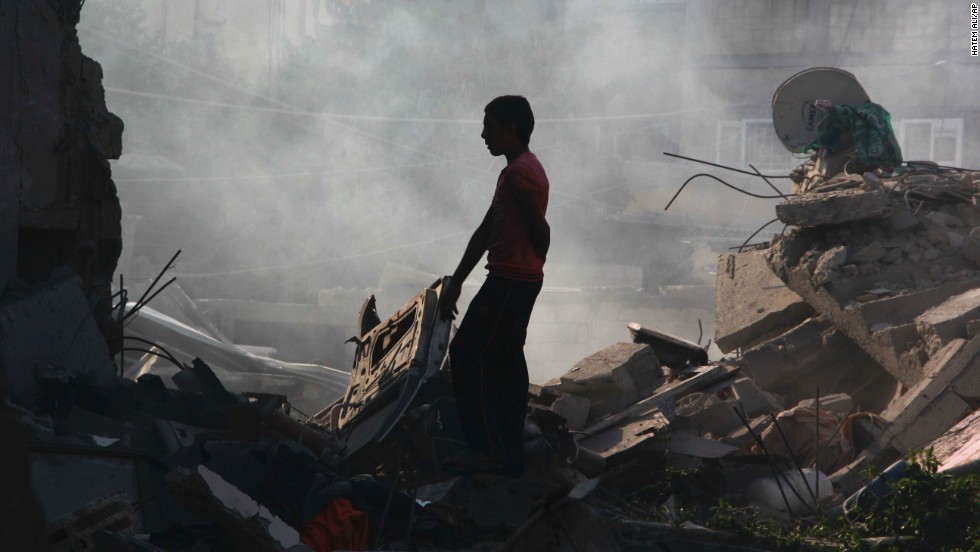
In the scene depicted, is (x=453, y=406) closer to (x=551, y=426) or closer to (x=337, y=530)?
(x=551, y=426)

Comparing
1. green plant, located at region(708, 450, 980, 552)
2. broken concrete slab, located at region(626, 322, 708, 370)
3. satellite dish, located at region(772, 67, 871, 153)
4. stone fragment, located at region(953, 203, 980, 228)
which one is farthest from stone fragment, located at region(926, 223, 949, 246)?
green plant, located at region(708, 450, 980, 552)

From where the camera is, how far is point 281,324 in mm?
18156

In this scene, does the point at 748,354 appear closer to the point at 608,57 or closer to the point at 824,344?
the point at 824,344

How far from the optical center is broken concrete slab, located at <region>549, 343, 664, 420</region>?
21.3ft

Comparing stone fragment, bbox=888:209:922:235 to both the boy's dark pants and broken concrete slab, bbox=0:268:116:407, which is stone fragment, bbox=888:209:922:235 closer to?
the boy's dark pants

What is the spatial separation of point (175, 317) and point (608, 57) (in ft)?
41.0

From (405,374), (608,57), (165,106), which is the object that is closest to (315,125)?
(165,106)

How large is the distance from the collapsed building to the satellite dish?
4.12ft

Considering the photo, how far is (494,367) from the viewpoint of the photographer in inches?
172

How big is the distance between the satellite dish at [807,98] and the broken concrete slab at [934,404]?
3741mm

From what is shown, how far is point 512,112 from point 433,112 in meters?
20.6

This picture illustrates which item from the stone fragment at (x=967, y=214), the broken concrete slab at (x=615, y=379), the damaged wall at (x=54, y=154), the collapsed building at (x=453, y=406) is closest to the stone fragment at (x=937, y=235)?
the collapsed building at (x=453, y=406)

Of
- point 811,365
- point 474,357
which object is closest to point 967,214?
point 811,365

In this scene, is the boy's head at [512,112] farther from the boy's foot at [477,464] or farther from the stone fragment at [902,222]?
the stone fragment at [902,222]
